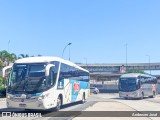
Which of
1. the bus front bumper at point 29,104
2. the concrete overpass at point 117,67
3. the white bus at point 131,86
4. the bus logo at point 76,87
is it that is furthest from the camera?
the concrete overpass at point 117,67

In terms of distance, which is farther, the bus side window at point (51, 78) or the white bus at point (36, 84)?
the bus side window at point (51, 78)

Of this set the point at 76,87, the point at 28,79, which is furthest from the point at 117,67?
the point at 28,79

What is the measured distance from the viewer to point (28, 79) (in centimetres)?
1728

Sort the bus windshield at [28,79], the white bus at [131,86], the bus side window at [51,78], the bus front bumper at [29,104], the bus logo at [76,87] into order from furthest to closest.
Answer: the white bus at [131,86] < the bus logo at [76,87] < the bus side window at [51,78] < the bus windshield at [28,79] < the bus front bumper at [29,104]

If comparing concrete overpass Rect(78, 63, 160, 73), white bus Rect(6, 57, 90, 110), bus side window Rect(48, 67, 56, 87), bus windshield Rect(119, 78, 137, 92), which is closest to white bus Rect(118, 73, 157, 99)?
bus windshield Rect(119, 78, 137, 92)

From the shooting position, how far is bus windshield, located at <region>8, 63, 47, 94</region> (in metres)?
17.1

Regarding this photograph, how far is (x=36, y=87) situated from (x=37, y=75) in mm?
715

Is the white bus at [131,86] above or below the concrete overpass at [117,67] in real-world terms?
below

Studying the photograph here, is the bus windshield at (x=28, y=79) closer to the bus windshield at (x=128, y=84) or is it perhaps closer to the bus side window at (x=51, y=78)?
the bus side window at (x=51, y=78)

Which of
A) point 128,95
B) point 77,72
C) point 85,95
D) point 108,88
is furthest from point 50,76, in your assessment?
point 108,88

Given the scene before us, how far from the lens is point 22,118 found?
15.2m

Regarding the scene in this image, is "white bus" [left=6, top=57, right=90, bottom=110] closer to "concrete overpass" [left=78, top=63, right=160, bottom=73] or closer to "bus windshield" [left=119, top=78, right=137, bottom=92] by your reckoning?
"bus windshield" [left=119, top=78, right=137, bottom=92]

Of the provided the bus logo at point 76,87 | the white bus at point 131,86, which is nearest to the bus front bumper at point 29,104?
the bus logo at point 76,87

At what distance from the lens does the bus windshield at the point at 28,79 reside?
17.1 metres
